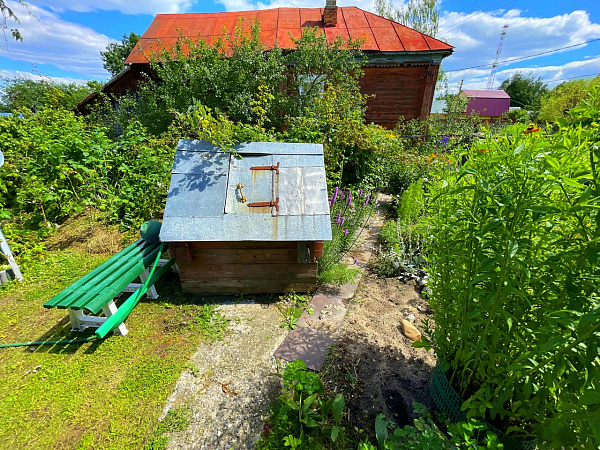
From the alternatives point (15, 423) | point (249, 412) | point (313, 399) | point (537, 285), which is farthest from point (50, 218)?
point (537, 285)

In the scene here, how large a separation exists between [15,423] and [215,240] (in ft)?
6.26

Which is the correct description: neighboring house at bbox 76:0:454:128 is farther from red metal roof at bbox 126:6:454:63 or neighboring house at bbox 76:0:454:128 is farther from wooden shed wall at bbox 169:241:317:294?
wooden shed wall at bbox 169:241:317:294

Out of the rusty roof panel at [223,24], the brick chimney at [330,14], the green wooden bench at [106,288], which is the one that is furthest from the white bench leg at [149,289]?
the brick chimney at [330,14]

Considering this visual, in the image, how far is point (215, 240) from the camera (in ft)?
9.05

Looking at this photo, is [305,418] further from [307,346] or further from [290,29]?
[290,29]

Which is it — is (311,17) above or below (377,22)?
above

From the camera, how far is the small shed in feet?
9.26

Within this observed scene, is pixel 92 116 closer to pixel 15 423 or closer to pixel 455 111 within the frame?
pixel 15 423

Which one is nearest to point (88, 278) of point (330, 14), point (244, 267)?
point (244, 267)

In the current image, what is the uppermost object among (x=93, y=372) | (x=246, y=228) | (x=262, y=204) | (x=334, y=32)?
(x=334, y=32)

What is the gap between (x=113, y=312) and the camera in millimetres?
2604

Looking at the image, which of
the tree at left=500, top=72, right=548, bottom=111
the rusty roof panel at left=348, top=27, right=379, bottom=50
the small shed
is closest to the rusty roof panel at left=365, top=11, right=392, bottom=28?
the rusty roof panel at left=348, top=27, right=379, bottom=50

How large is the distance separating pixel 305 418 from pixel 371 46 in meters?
11.9

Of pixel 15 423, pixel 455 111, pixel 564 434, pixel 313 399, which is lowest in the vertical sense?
pixel 15 423
